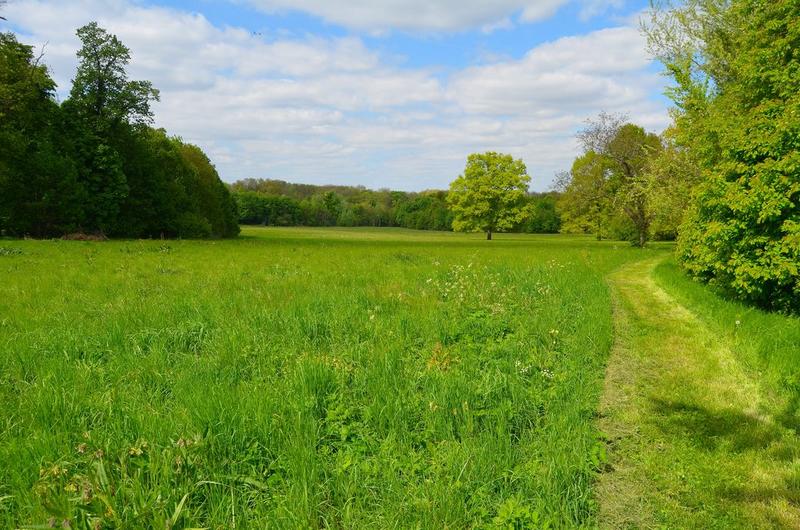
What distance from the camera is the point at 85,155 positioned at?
125ft

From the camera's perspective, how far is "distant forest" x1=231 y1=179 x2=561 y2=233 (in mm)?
108225

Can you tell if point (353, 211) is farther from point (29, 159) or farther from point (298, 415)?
point (298, 415)

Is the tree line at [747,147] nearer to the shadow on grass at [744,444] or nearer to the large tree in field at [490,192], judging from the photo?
the shadow on grass at [744,444]

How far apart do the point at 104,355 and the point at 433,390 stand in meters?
4.54

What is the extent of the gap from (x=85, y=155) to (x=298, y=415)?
143 ft

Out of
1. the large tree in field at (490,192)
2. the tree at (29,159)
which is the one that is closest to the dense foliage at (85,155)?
the tree at (29,159)

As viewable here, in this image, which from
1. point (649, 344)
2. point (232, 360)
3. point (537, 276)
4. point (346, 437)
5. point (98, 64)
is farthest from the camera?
point (98, 64)

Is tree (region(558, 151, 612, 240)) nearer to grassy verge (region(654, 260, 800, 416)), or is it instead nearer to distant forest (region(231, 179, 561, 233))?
grassy verge (region(654, 260, 800, 416))

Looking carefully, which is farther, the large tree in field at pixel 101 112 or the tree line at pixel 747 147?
the large tree in field at pixel 101 112

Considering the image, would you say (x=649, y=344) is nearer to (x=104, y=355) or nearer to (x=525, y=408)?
(x=525, y=408)

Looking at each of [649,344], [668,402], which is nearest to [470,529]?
[668,402]

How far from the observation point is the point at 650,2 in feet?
61.8

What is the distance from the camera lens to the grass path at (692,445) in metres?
3.53

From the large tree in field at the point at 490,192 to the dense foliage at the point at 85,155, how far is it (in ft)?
120
